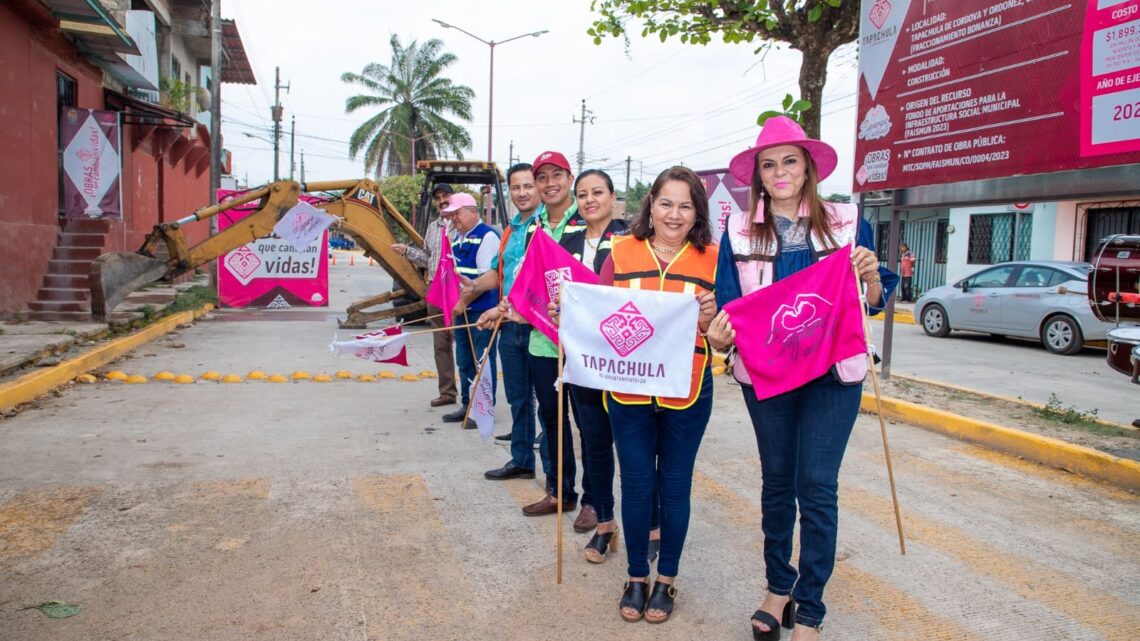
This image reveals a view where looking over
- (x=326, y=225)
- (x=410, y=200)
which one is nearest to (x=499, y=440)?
(x=326, y=225)

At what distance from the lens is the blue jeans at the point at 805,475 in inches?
122

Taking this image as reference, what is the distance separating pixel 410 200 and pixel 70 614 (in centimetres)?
5188

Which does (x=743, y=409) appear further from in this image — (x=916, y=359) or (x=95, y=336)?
(x=95, y=336)

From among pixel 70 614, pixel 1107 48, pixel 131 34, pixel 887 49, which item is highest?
pixel 131 34

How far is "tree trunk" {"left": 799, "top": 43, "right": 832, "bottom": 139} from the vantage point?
32.6 feet

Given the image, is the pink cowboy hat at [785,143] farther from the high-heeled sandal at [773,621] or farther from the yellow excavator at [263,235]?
the yellow excavator at [263,235]

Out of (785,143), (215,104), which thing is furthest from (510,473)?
(215,104)

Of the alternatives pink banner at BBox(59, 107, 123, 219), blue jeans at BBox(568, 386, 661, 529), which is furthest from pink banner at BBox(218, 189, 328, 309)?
blue jeans at BBox(568, 386, 661, 529)

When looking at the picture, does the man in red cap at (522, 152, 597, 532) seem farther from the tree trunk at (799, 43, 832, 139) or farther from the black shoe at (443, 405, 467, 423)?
the tree trunk at (799, 43, 832, 139)

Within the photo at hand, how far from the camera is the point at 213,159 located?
65.7 ft

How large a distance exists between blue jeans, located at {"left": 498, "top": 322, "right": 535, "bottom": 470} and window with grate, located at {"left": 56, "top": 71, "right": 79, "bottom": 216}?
13.1m

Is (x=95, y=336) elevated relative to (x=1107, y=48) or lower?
lower

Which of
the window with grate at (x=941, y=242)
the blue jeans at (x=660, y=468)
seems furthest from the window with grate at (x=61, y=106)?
the window with grate at (x=941, y=242)

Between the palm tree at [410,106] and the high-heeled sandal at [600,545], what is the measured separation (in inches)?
1698
